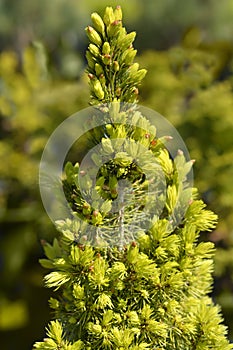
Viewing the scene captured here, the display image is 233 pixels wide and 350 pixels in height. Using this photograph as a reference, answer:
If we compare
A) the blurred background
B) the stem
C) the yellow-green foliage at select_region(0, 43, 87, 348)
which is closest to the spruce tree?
the stem

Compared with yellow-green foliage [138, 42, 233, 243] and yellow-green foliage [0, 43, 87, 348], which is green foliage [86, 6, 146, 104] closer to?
yellow-green foliage [138, 42, 233, 243]

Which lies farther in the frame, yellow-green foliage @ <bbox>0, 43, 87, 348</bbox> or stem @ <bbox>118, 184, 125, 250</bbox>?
yellow-green foliage @ <bbox>0, 43, 87, 348</bbox>

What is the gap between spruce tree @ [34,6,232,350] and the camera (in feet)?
1.93

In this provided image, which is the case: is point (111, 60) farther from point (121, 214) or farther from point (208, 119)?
point (208, 119)

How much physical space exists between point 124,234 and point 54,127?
84cm

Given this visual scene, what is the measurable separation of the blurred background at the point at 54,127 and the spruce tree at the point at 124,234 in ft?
1.81

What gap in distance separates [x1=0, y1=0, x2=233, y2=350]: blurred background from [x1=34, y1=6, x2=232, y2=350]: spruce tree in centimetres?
55

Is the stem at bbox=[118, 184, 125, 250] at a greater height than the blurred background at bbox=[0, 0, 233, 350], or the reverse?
the blurred background at bbox=[0, 0, 233, 350]

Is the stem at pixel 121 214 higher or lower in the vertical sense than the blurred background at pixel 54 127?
lower

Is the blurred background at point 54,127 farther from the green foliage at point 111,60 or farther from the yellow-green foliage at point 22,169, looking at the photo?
the green foliage at point 111,60

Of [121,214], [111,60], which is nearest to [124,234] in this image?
[121,214]

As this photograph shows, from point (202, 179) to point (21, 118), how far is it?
0.61 metres

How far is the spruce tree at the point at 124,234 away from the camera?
59 centimetres

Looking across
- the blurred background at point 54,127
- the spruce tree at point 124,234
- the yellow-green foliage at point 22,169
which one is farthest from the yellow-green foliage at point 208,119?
the spruce tree at point 124,234
